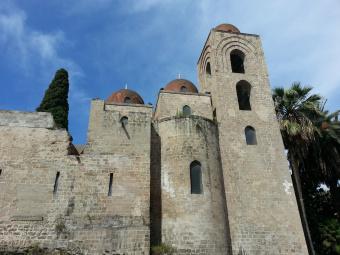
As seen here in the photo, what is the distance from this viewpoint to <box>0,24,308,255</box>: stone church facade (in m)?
11.6

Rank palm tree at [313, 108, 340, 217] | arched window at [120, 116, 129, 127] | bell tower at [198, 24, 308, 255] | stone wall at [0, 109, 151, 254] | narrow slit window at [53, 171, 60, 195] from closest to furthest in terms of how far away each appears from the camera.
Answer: stone wall at [0, 109, 151, 254], narrow slit window at [53, 171, 60, 195], bell tower at [198, 24, 308, 255], arched window at [120, 116, 129, 127], palm tree at [313, 108, 340, 217]

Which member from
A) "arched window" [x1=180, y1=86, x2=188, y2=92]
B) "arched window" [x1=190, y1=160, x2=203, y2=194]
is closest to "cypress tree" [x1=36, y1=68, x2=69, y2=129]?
"arched window" [x1=180, y1=86, x2=188, y2=92]

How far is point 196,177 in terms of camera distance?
1373 cm

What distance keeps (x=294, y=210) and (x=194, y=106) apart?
301 inches

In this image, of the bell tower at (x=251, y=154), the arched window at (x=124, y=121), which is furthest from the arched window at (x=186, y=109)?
the arched window at (x=124, y=121)

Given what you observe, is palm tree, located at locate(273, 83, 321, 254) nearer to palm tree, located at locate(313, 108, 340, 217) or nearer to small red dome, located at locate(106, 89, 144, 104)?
palm tree, located at locate(313, 108, 340, 217)

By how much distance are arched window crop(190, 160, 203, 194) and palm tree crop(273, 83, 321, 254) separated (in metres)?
5.79

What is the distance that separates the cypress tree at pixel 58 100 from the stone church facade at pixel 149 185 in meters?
6.46

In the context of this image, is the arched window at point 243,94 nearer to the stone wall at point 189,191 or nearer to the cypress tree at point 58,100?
the stone wall at point 189,191

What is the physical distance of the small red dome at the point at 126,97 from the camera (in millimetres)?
20641

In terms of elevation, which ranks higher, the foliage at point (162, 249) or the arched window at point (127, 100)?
the arched window at point (127, 100)

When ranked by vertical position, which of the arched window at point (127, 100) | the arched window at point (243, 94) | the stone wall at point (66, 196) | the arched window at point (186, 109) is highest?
the arched window at point (127, 100)

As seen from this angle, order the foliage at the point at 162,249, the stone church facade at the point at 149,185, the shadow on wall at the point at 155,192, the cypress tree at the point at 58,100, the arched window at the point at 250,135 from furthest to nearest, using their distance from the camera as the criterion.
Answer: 1. the cypress tree at the point at 58,100
2. the arched window at the point at 250,135
3. the shadow on wall at the point at 155,192
4. the foliage at the point at 162,249
5. the stone church facade at the point at 149,185

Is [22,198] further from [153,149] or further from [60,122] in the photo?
[60,122]
